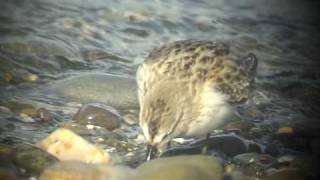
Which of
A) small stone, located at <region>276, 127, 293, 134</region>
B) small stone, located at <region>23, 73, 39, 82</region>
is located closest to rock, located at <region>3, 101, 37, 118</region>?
small stone, located at <region>23, 73, 39, 82</region>

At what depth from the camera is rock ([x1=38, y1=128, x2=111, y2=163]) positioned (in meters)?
4.86

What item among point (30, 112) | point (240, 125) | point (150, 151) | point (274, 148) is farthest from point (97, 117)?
point (274, 148)

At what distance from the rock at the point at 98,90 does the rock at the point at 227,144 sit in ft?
3.24

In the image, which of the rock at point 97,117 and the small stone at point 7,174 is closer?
the small stone at point 7,174

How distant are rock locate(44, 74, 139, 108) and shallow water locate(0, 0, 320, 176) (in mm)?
123

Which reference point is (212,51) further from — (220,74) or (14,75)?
(14,75)

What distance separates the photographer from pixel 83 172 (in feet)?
14.5

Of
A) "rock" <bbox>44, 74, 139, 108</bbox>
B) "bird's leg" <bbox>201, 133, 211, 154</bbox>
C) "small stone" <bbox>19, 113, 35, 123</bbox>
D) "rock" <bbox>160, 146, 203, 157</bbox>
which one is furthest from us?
"rock" <bbox>44, 74, 139, 108</bbox>

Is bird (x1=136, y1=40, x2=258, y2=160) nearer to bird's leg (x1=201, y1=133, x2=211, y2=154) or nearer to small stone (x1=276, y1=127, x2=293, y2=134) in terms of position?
bird's leg (x1=201, y1=133, x2=211, y2=154)

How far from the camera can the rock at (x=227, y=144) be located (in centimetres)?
561

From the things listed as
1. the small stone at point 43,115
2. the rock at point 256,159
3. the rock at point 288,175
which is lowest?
the rock at point 256,159

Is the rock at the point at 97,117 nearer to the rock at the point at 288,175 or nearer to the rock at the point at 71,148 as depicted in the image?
the rock at the point at 71,148

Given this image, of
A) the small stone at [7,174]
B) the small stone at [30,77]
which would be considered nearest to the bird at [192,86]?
the small stone at [7,174]

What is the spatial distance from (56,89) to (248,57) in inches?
81.0
